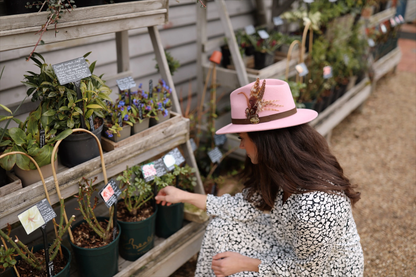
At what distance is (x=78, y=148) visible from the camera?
65.2 inches

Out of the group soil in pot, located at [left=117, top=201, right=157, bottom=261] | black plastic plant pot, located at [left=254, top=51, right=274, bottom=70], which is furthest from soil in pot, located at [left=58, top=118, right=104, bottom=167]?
black plastic plant pot, located at [left=254, top=51, right=274, bottom=70]

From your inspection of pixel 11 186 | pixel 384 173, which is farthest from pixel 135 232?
pixel 384 173

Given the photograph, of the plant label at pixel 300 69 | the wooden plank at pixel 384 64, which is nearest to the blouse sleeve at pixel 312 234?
the plant label at pixel 300 69

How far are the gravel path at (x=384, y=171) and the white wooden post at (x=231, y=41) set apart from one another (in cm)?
151

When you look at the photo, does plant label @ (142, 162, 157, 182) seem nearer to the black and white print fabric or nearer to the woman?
the black and white print fabric

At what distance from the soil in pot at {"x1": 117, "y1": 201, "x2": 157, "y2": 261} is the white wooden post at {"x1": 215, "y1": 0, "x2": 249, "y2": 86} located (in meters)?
1.32

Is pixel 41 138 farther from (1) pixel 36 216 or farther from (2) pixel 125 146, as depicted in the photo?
(2) pixel 125 146

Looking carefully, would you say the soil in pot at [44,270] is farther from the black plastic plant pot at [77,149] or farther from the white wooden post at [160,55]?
the white wooden post at [160,55]

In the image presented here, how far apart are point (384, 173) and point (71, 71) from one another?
322cm

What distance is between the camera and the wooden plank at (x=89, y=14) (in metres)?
1.36

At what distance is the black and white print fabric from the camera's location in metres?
1.55

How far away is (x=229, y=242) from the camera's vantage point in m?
1.93

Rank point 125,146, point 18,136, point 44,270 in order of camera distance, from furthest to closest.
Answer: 1. point 125,146
2. point 44,270
3. point 18,136

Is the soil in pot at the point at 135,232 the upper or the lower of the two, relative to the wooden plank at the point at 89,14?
lower
